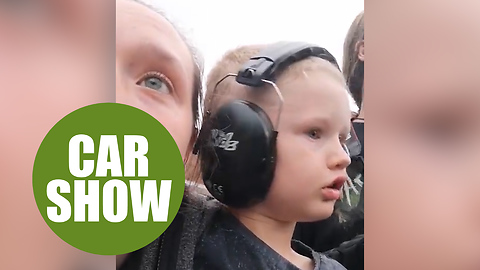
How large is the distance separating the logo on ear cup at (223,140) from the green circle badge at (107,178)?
0.09m

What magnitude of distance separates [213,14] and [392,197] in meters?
0.59

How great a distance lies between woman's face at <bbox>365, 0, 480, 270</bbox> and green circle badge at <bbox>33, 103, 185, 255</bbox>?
1.60 feet

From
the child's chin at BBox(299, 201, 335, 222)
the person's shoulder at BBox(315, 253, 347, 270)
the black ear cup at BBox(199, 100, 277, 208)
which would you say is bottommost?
the person's shoulder at BBox(315, 253, 347, 270)

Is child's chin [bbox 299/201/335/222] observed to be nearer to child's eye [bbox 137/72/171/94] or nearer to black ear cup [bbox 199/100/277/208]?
black ear cup [bbox 199/100/277/208]

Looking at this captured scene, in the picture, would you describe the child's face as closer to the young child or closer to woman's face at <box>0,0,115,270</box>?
the young child

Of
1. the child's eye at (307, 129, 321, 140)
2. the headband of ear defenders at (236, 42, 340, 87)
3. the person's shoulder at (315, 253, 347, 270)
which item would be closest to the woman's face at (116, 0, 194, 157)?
the headband of ear defenders at (236, 42, 340, 87)

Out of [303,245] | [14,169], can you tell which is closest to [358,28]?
[303,245]

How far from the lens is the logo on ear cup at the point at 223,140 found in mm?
899

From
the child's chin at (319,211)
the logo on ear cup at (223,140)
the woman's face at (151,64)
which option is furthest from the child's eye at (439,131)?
the woman's face at (151,64)

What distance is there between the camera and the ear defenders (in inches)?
35.2

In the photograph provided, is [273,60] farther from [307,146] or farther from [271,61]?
[307,146]

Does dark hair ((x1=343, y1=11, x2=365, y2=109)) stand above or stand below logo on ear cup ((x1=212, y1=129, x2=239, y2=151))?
above

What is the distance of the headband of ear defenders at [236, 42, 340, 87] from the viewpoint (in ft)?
2.98

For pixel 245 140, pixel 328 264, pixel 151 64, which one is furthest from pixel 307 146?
pixel 151 64
